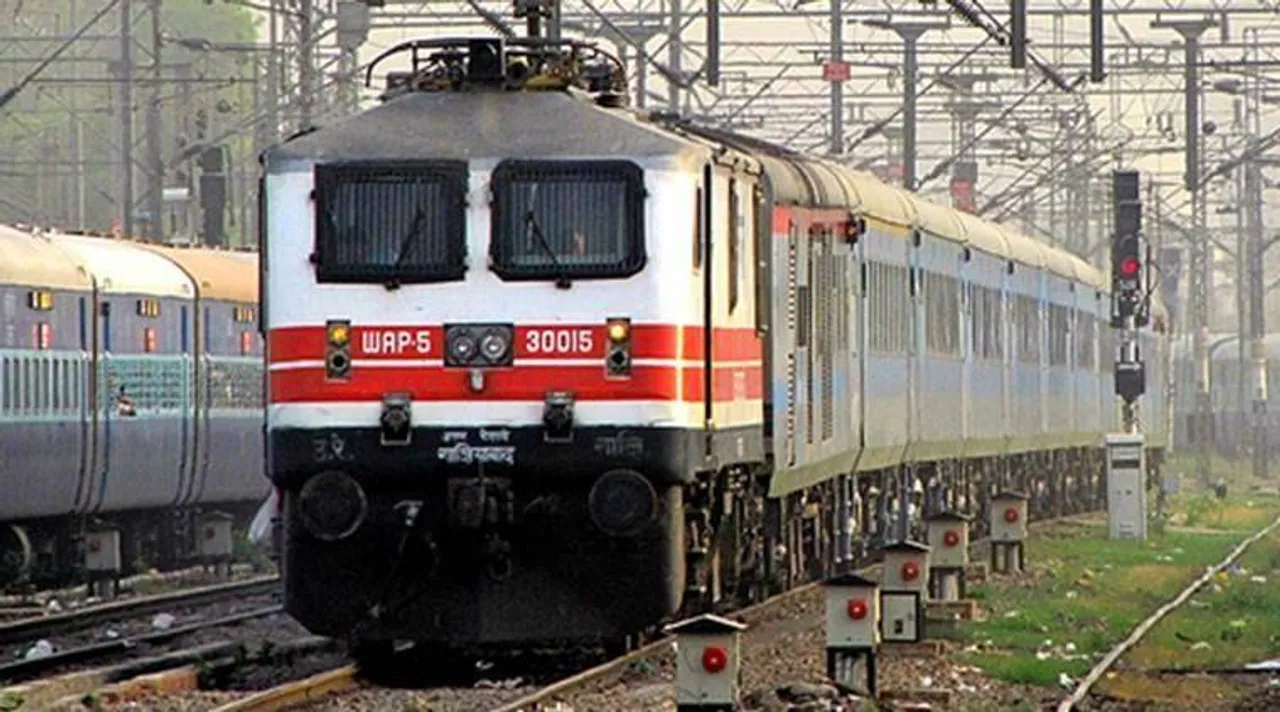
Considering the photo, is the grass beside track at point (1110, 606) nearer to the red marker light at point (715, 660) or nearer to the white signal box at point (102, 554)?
the red marker light at point (715, 660)

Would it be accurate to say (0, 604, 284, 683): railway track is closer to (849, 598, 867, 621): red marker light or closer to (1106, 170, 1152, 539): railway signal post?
(849, 598, 867, 621): red marker light

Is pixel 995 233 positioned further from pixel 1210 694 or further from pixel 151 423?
pixel 1210 694

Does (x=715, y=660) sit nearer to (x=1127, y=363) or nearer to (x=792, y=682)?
(x=792, y=682)

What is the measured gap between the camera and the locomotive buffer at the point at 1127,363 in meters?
37.1

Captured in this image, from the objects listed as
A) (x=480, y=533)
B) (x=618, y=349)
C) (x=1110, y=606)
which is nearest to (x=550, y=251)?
(x=618, y=349)

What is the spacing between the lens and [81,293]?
2766 centimetres

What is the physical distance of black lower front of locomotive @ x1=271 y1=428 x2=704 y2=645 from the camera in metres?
17.5

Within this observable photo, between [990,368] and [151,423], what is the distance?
9.66 m

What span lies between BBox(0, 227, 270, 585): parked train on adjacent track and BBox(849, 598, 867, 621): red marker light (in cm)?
986

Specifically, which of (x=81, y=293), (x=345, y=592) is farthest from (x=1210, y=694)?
(x=81, y=293)

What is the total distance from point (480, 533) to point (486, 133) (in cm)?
207

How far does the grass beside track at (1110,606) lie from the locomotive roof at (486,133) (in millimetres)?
3733

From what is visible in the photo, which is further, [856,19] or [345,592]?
[856,19]

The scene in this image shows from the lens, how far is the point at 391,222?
1780 centimetres
